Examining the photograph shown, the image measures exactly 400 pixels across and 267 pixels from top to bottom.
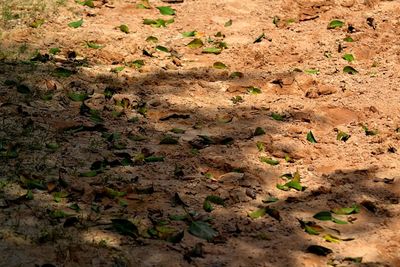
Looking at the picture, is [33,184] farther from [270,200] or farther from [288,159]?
[288,159]

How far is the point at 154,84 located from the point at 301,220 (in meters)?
1.70

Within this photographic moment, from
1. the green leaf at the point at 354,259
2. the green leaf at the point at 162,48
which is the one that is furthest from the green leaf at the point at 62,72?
the green leaf at the point at 354,259

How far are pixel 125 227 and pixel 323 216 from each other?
0.91 metres

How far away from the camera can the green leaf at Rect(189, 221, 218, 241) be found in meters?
3.07

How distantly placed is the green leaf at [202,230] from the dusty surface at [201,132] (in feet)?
0.10

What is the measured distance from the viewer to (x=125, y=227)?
9.98 feet

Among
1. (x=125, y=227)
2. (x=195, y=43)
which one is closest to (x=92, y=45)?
(x=195, y=43)

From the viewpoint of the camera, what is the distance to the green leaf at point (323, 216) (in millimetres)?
3287

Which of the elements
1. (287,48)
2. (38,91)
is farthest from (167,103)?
(287,48)

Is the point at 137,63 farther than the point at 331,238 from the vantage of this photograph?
Yes

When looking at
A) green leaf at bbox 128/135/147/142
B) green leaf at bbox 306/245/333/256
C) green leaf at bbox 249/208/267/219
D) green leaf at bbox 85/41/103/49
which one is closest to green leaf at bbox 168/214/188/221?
green leaf at bbox 249/208/267/219

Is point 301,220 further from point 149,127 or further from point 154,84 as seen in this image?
point 154,84

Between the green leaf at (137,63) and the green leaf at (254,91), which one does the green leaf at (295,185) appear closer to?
the green leaf at (254,91)

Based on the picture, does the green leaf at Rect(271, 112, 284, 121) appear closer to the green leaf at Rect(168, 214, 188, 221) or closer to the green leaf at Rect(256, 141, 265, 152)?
the green leaf at Rect(256, 141, 265, 152)
